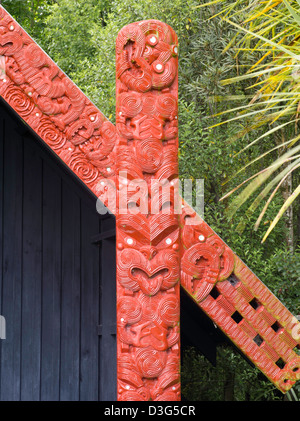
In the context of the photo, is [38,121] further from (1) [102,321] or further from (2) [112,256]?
(1) [102,321]

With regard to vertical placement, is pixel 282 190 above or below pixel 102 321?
above

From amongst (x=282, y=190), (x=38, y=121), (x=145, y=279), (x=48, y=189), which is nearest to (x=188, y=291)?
(x=145, y=279)

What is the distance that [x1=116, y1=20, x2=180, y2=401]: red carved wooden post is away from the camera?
2.93m

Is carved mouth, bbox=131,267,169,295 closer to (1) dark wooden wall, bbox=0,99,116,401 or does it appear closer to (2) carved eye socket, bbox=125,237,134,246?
(2) carved eye socket, bbox=125,237,134,246

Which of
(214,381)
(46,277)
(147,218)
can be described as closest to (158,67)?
(147,218)

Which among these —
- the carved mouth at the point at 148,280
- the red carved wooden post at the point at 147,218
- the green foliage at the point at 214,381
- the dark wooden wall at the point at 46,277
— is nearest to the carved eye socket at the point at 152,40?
the red carved wooden post at the point at 147,218

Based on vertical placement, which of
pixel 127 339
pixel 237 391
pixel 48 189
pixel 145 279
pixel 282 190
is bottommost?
pixel 127 339

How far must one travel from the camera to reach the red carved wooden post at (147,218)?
9.62 ft

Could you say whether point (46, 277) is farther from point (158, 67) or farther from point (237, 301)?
point (158, 67)

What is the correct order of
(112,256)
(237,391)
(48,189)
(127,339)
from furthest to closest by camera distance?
(237,391) → (48,189) → (112,256) → (127,339)

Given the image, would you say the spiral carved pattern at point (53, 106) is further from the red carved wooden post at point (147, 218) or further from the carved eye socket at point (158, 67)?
the carved eye socket at point (158, 67)

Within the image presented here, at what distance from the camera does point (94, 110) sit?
3205 mm

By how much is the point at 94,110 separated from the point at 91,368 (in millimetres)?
2014

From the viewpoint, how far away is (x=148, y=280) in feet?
9.75
